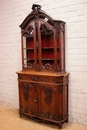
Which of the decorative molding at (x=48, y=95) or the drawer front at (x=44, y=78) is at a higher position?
the drawer front at (x=44, y=78)

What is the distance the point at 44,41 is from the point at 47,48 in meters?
0.19

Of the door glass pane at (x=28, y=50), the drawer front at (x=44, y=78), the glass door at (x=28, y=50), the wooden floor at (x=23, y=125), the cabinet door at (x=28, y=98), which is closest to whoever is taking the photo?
the drawer front at (x=44, y=78)

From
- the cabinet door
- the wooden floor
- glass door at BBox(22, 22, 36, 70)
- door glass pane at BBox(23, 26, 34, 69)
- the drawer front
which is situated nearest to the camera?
the drawer front

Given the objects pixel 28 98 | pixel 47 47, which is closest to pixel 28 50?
pixel 47 47

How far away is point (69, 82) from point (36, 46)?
3.11 ft

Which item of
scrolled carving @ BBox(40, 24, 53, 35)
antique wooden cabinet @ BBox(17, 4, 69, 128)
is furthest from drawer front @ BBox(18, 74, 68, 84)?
scrolled carving @ BBox(40, 24, 53, 35)

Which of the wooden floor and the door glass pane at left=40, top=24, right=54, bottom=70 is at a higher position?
the door glass pane at left=40, top=24, right=54, bottom=70

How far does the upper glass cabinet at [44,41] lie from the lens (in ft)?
8.53

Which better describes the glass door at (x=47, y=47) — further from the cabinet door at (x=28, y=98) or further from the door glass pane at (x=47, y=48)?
the cabinet door at (x=28, y=98)

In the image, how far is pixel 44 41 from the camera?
2.90m

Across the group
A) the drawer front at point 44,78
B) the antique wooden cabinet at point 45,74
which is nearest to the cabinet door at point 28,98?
the antique wooden cabinet at point 45,74

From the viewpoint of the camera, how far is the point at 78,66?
2688 millimetres

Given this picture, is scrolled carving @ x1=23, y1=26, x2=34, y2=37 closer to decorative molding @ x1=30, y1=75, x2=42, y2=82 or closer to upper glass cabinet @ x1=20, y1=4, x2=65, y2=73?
upper glass cabinet @ x1=20, y1=4, x2=65, y2=73

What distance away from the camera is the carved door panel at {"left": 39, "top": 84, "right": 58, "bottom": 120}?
2578 millimetres
